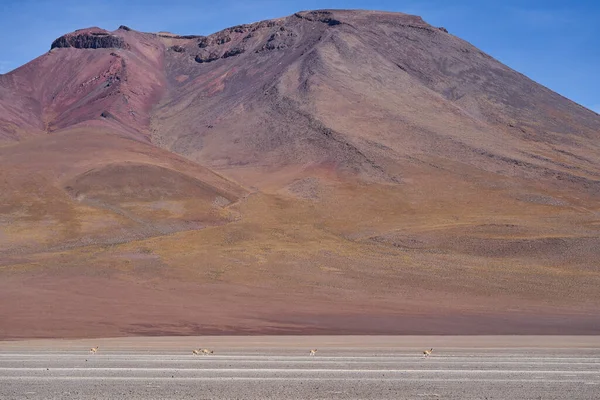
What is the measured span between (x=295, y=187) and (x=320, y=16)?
5301 centimetres

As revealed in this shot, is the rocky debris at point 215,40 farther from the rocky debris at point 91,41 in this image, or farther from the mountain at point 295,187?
the rocky debris at point 91,41

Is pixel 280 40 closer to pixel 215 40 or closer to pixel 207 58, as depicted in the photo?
pixel 207 58

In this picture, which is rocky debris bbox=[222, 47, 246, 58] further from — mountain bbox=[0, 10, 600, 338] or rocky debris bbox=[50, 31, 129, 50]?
rocky debris bbox=[50, 31, 129, 50]

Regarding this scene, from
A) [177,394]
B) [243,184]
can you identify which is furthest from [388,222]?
[177,394]

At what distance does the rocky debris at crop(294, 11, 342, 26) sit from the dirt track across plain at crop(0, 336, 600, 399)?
303 ft

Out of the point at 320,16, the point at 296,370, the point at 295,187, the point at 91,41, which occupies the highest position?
the point at 320,16

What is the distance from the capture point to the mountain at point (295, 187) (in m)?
31.3

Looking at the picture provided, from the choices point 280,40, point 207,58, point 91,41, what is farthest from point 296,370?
point 91,41

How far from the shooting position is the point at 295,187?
67.7m

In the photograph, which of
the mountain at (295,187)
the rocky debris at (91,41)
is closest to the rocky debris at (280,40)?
the mountain at (295,187)

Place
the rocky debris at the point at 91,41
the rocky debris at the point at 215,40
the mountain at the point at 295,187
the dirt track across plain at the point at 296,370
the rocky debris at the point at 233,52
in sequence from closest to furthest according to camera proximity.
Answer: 1. the dirt track across plain at the point at 296,370
2. the mountain at the point at 295,187
3. the rocky debris at the point at 233,52
4. the rocky debris at the point at 91,41
5. the rocky debris at the point at 215,40

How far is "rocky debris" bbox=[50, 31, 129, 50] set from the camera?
119m

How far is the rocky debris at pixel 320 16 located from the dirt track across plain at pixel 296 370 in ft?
303

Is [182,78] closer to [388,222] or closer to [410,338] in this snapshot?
[388,222]
